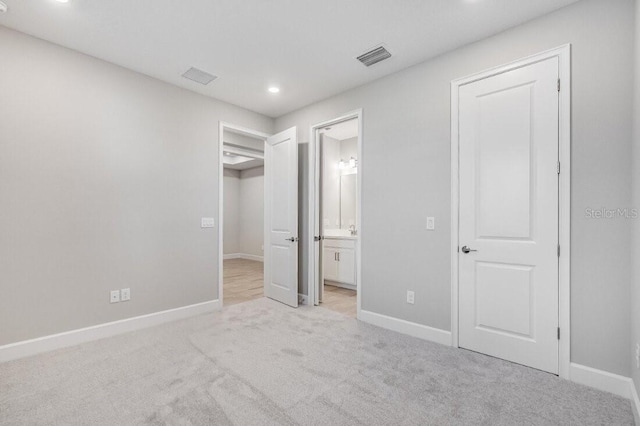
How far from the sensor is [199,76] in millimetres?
3318

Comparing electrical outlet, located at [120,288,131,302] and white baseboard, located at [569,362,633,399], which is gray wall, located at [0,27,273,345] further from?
white baseboard, located at [569,362,633,399]

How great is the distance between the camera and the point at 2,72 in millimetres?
2477

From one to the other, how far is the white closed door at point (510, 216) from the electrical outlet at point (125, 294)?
10.8ft

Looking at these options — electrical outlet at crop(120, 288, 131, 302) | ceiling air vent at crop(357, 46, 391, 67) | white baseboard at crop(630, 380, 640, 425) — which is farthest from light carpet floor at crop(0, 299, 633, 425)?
ceiling air vent at crop(357, 46, 391, 67)

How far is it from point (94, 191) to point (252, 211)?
571 cm

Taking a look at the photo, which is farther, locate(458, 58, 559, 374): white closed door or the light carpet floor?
locate(458, 58, 559, 374): white closed door

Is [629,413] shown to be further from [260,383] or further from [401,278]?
[260,383]

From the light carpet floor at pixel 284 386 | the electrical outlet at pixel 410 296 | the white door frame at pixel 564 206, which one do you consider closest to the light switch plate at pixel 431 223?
the electrical outlet at pixel 410 296

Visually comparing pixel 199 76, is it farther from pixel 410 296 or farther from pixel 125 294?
pixel 410 296

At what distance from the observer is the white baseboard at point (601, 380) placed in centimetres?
200

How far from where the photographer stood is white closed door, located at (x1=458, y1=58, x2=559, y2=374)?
2299 mm

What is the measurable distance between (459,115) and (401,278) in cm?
167

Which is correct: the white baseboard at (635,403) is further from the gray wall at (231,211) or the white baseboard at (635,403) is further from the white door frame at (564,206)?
the gray wall at (231,211)

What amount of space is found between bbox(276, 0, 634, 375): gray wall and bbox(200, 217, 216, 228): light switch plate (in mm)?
1191
